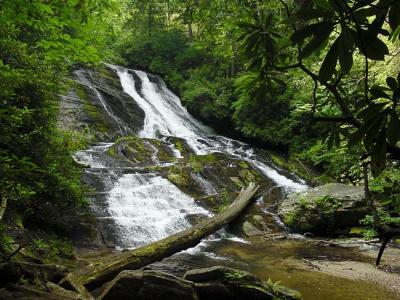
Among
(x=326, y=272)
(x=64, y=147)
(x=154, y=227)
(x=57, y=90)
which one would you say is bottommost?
(x=154, y=227)

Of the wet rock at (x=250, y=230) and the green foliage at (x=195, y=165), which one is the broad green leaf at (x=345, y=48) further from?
the green foliage at (x=195, y=165)

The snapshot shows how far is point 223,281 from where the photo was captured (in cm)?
601

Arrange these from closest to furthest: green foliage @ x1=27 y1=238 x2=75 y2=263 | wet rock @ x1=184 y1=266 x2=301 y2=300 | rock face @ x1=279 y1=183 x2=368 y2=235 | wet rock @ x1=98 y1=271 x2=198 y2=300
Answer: wet rock @ x1=98 y1=271 x2=198 y2=300 < wet rock @ x1=184 y1=266 x2=301 y2=300 < green foliage @ x1=27 y1=238 x2=75 y2=263 < rock face @ x1=279 y1=183 x2=368 y2=235

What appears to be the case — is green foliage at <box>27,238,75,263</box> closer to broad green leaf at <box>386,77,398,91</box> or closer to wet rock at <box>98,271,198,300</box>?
wet rock at <box>98,271,198,300</box>

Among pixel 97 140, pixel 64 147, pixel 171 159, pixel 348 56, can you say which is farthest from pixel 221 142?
pixel 348 56

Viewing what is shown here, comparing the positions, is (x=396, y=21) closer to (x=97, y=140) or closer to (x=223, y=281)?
(x=223, y=281)

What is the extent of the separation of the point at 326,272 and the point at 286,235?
3.23 m

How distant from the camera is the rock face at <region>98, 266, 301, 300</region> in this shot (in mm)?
5582

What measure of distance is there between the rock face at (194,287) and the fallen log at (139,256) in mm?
552

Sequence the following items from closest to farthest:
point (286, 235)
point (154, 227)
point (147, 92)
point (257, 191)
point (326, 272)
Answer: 1. point (326, 272)
2. point (154, 227)
3. point (286, 235)
4. point (257, 191)
5. point (147, 92)

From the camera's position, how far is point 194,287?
5.87 metres

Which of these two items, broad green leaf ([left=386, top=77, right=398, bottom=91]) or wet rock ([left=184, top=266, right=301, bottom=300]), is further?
wet rock ([left=184, top=266, right=301, bottom=300])

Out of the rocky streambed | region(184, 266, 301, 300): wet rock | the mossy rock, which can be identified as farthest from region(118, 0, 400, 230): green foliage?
the mossy rock

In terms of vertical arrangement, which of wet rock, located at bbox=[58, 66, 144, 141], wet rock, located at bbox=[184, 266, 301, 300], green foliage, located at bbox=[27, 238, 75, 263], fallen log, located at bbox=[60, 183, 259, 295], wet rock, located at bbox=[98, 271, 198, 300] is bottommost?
green foliage, located at bbox=[27, 238, 75, 263]
